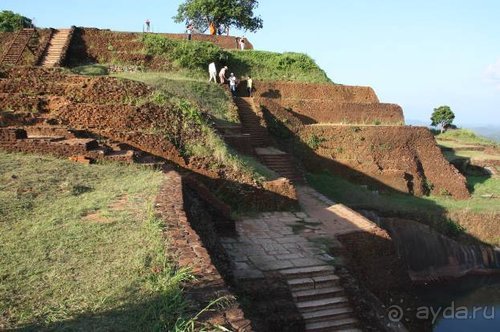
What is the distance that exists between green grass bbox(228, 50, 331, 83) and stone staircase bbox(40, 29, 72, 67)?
6978 mm

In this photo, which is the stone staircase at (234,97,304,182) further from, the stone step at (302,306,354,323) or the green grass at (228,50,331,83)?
the stone step at (302,306,354,323)

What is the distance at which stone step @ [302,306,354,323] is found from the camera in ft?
19.8

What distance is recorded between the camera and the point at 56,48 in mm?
17328

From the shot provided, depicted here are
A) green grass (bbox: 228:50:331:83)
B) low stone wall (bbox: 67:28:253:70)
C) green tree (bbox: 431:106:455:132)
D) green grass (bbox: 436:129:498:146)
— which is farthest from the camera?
green tree (bbox: 431:106:455:132)

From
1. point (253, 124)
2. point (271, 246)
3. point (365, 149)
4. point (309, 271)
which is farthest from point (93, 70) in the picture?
point (309, 271)

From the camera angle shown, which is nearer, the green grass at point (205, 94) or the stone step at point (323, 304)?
the stone step at point (323, 304)

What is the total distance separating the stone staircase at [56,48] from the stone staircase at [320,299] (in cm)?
1332

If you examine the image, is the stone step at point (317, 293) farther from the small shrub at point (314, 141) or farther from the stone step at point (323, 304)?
the small shrub at point (314, 141)

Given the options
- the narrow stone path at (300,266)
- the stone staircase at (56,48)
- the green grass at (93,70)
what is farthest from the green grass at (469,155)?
the stone staircase at (56,48)

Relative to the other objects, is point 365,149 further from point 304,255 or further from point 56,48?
point 56,48

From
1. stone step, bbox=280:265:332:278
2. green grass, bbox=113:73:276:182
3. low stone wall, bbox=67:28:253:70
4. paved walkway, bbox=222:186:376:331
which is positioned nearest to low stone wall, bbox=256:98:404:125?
low stone wall, bbox=67:28:253:70

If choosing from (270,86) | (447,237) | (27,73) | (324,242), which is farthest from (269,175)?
(270,86)

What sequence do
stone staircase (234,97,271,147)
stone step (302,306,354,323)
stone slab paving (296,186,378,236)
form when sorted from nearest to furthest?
stone step (302,306,354,323)
stone slab paving (296,186,378,236)
stone staircase (234,97,271,147)

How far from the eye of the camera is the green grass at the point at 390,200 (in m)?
12.4
